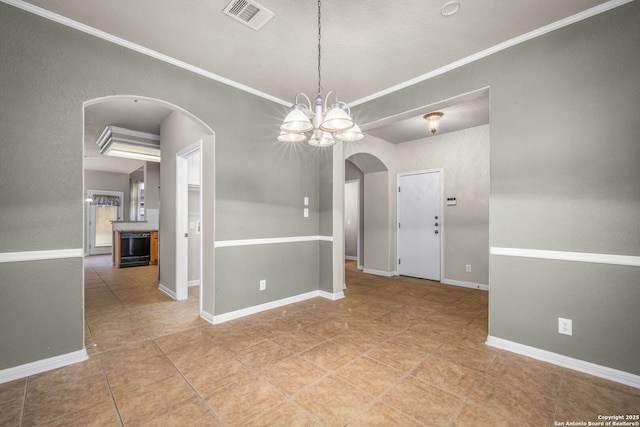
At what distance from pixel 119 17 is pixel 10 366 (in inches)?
110

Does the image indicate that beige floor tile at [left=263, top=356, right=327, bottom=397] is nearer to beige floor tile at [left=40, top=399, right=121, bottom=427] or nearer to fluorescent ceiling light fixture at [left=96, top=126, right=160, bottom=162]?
beige floor tile at [left=40, top=399, right=121, bottom=427]

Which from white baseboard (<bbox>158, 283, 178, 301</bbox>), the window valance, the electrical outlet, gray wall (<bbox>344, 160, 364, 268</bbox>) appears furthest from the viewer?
the window valance

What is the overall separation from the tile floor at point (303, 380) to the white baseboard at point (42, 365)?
2.4 inches

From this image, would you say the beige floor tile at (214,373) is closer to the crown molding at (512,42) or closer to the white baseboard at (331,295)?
the white baseboard at (331,295)

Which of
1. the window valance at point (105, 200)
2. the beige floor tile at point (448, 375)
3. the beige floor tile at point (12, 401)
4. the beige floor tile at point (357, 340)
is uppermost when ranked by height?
the window valance at point (105, 200)

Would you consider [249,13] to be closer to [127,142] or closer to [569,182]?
[569,182]

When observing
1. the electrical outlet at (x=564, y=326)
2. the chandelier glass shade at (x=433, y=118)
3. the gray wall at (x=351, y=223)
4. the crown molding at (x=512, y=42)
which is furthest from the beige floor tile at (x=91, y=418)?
the gray wall at (x=351, y=223)

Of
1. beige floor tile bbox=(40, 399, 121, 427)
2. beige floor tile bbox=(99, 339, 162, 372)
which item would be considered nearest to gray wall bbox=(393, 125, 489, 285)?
beige floor tile bbox=(99, 339, 162, 372)

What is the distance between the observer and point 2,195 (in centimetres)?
210

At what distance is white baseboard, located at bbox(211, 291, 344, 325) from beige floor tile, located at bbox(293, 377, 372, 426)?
164 cm

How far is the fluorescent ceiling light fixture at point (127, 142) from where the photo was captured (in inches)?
205

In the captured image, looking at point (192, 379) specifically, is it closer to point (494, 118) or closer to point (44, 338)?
point (44, 338)

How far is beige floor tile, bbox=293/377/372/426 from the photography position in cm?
173

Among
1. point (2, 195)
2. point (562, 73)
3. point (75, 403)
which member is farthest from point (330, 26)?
point (75, 403)
